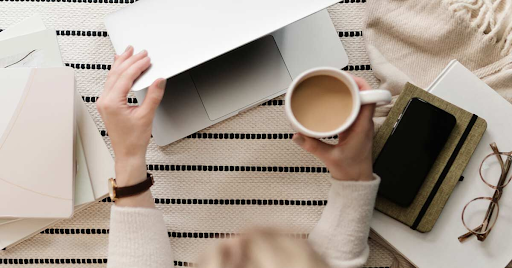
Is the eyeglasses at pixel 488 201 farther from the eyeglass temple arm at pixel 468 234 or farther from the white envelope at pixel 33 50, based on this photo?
the white envelope at pixel 33 50

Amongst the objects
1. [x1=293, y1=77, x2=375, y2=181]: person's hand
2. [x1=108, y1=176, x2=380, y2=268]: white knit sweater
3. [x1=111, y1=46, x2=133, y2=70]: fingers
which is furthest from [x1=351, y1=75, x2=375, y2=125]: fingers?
[x1=111, y1=46, x2=133, y2=70]: fingers

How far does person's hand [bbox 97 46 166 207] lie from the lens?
60 cm

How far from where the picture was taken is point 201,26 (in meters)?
0.59

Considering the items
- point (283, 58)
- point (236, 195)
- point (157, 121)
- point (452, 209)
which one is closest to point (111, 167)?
point (157, 121)

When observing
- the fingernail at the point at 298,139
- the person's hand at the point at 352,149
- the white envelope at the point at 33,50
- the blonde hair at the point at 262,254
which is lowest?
the blonde hair at the point at 262,254

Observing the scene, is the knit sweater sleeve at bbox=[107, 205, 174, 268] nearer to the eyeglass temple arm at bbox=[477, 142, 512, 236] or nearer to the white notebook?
the white notebook

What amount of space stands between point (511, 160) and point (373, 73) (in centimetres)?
28

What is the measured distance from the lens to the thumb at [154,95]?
1.96ft

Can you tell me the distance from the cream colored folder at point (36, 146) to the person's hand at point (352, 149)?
0.41m

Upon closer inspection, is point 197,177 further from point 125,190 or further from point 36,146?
point 36,146

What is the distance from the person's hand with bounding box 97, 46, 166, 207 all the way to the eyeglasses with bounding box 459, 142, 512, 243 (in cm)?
55

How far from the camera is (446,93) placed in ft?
2.36

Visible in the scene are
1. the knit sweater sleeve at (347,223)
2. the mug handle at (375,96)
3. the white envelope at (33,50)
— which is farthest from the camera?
the white envelope at (33,50)

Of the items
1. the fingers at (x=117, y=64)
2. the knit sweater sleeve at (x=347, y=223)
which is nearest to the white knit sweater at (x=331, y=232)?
the knit sweater sleeve at (x=347, y=223)
